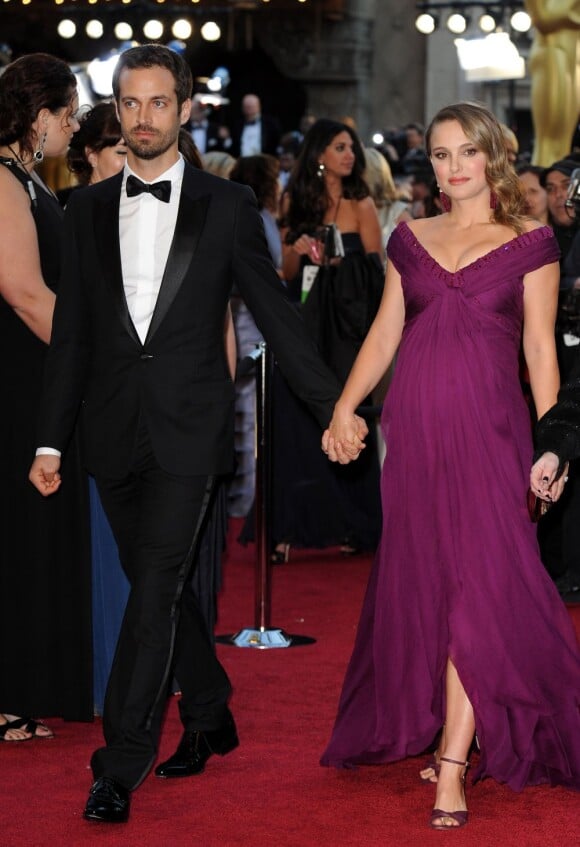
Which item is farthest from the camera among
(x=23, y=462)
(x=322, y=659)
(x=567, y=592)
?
(x=567, y=592)

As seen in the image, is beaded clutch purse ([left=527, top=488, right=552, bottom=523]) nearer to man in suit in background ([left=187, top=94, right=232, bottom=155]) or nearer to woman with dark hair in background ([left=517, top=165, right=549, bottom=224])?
woman with dark hair in background ([left=517, top=165, right=549, bottom=224])

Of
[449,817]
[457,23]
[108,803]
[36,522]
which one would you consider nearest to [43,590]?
[36,522]

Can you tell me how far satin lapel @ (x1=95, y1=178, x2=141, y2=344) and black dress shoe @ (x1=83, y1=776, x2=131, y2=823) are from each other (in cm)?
117

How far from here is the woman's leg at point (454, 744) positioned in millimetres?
4203

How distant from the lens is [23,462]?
16.5ft

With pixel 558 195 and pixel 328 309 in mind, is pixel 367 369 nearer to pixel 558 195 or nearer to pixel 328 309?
pixel 558 195

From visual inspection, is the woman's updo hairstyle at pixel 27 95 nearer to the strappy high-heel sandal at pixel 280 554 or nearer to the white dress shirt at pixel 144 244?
the white dress shirt at pixel 144 244

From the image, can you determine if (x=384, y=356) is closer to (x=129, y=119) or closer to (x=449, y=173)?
(x=449, y=173)

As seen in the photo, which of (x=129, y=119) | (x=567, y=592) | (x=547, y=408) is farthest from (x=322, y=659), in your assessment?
(x=129, y=119)

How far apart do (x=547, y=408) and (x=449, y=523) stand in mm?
408

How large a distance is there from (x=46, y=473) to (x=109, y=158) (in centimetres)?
157

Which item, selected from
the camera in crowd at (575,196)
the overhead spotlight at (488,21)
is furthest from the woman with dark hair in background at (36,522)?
the overhead spotlight at (488,21)

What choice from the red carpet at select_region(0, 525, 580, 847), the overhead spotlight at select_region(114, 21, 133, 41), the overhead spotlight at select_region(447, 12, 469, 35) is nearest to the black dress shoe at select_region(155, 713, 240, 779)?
the red carpet at select_region(0, 525, 580, 847)

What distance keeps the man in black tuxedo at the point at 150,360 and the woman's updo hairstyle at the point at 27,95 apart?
26.9 inches
